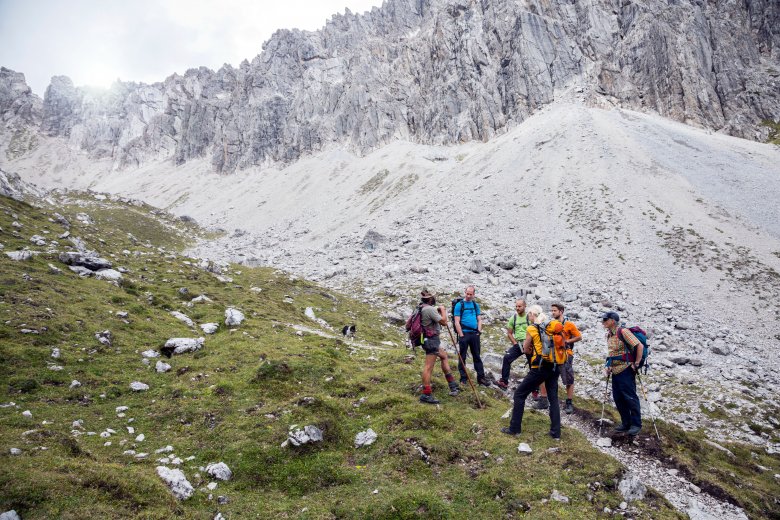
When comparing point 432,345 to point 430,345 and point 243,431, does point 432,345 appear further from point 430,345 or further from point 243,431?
point 243,431

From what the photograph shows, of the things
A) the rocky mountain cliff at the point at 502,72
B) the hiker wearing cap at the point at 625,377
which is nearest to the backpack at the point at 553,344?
the hiker wearing cap at the point at 625,377

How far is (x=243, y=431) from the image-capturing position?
9.81 meters

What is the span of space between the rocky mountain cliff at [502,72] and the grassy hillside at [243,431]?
279 feet

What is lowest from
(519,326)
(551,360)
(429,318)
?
(519,326)

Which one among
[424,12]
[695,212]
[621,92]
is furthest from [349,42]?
[695,212]

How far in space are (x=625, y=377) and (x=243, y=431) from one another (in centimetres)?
1051

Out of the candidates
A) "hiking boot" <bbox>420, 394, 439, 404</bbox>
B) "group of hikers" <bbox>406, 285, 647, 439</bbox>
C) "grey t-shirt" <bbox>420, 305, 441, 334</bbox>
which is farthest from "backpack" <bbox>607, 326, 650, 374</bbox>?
"hiking boot" <bbox>420, 394, 439, 404</bbox>

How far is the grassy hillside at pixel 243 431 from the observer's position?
24.3ft

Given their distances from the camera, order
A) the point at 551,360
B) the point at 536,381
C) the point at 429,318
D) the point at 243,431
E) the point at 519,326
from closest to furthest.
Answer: the point at 243,431 < the point at 551,360 < the point at 536,381 < the point at 429,318 < the point at 519,326

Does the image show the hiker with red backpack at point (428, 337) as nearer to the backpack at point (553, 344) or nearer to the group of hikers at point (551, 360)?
the group of hikers at point (551, 360)

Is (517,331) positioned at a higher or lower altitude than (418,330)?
lower

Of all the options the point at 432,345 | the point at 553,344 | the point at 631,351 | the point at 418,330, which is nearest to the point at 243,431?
the point at 418,330

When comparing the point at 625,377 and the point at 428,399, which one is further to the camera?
the point at 428,399

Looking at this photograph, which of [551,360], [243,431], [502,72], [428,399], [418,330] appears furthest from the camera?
[502,72]
